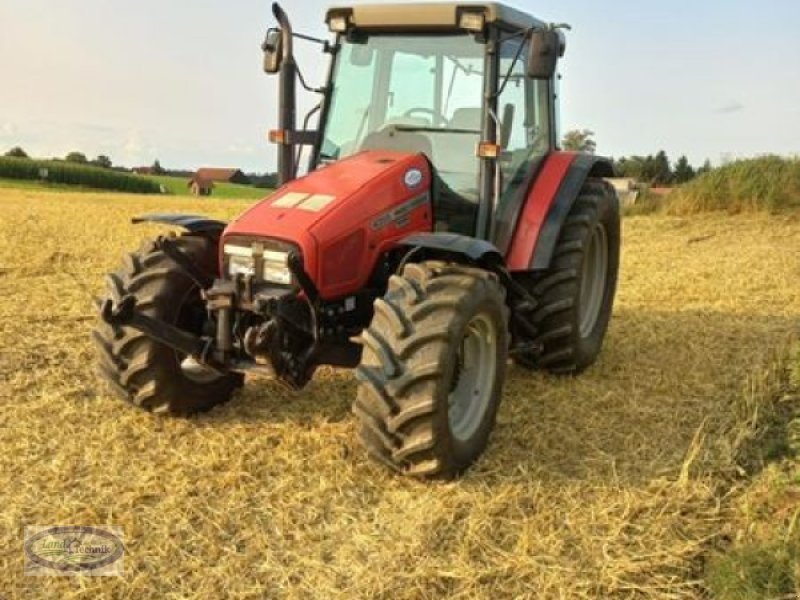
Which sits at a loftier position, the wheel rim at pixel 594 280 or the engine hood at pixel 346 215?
the engine hood at pixel 346 215

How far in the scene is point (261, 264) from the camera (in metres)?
4.23

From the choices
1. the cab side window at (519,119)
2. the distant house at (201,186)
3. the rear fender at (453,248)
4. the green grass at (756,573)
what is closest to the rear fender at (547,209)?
the cab side window at (519,119)

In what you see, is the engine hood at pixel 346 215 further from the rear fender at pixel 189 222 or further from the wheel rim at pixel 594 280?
the wheel rim at pixel 594 280

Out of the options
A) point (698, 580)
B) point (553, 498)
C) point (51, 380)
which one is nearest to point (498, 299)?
point (553, 498)

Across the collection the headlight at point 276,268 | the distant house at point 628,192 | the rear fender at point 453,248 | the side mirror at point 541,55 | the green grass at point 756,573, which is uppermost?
the side mirror at point 541,55

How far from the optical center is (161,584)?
10.3ft

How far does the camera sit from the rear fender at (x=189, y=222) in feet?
15.4

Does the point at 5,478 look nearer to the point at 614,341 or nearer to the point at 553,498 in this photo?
the point at 553,498

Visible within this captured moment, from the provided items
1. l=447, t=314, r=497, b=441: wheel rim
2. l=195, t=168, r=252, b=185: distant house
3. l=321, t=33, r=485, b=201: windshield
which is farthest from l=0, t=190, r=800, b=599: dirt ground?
l=195, t=168, r=252, b=185: distant house

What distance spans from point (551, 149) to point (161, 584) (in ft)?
12.8

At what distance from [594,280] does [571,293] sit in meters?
1.25

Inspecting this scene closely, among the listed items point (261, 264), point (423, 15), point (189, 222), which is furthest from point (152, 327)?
point (423, 15)

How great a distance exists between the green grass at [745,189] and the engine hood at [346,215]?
13.5 meters

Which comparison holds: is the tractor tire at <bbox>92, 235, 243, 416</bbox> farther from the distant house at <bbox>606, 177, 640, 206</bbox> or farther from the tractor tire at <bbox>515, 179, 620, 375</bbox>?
the distant house at <bbox>606, 177, 640, 206</bbox>
